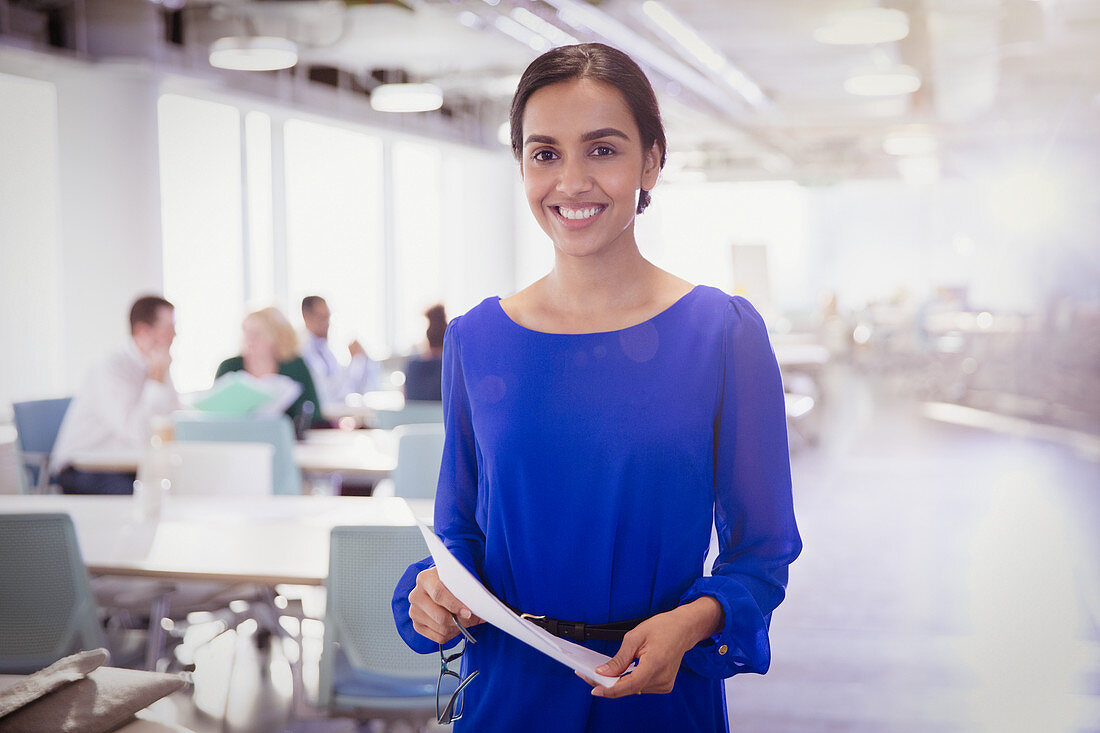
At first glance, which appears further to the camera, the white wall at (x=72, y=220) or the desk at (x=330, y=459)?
the white wall at (x=72, y=220)

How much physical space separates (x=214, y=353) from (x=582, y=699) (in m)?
8.18

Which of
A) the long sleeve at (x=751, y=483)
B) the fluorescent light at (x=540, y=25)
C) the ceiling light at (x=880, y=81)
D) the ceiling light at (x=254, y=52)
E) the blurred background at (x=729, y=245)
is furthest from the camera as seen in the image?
the ceiling light at (x=880, y=81)

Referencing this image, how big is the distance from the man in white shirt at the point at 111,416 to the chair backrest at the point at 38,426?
0.84m

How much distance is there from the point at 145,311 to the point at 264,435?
0.94 metres

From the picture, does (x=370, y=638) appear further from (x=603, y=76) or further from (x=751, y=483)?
(x=603, y=76)

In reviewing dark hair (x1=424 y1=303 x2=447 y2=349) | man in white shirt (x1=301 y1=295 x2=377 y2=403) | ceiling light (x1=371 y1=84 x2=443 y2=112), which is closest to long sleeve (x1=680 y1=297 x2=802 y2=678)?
dark hair (x1=424 y1=303 x2=447 y2=349)

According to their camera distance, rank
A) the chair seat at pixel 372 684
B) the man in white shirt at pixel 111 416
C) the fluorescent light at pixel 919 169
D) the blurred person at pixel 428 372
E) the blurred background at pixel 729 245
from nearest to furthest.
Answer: the chair seat at pixel 372 684, the man in white shirt at pixel 111 416, the blurred background at pixel 729 245, the blurred person at pixel 428 372, the fluorescent light at pixel 919 169

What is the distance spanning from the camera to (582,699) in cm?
116

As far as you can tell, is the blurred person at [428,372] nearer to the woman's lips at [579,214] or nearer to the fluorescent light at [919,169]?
the woman's lips at [579,214]

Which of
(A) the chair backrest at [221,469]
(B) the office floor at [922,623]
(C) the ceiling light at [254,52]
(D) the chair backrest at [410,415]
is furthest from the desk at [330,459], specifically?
(C) the ceiling light at [254,52]

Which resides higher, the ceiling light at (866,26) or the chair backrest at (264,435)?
the ceiling light at (866,26)

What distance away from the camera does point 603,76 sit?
1.13m

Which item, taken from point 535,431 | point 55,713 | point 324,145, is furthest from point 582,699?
point 324,145

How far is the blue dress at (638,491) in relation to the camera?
110 centimetres
